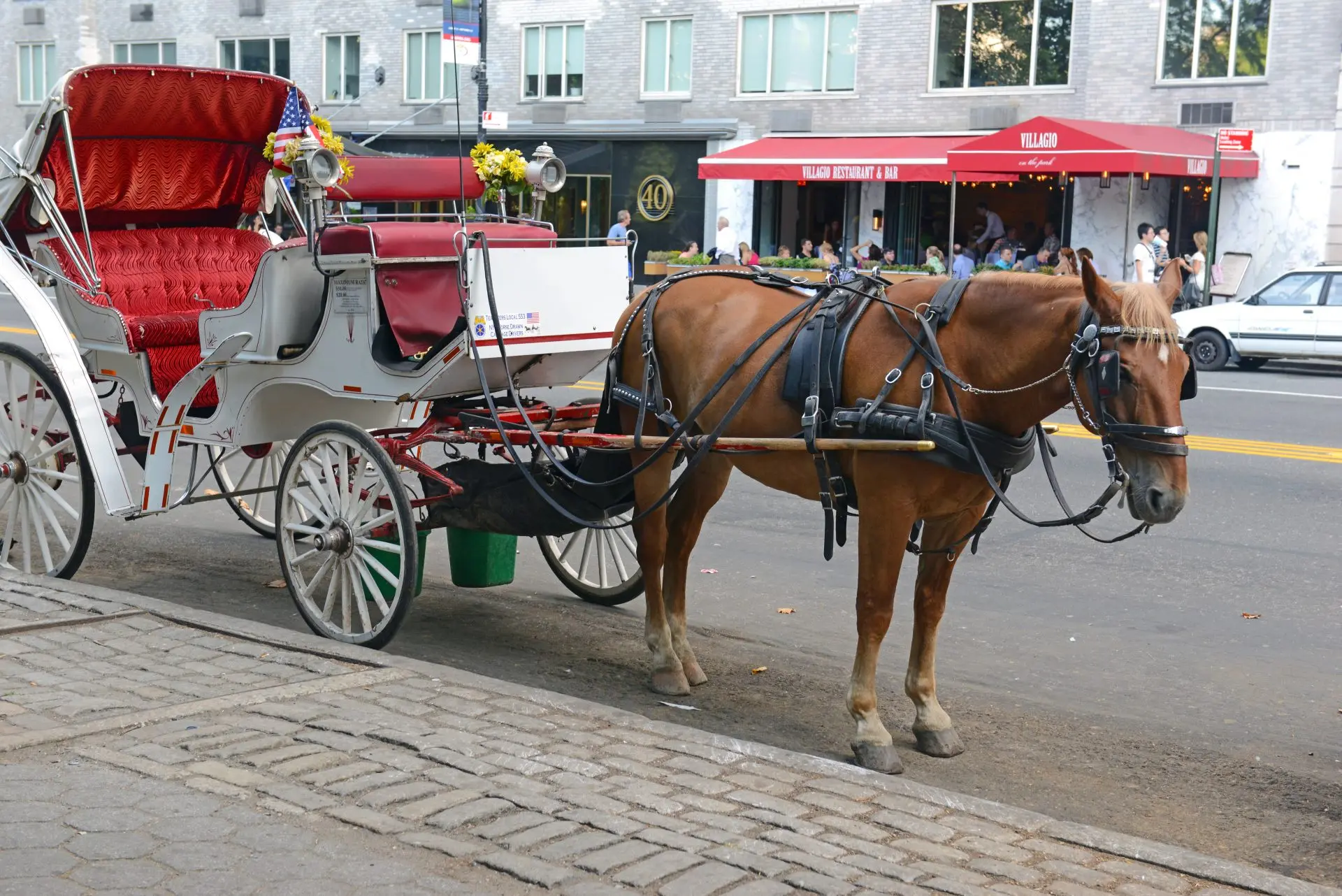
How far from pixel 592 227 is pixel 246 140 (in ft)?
88.4

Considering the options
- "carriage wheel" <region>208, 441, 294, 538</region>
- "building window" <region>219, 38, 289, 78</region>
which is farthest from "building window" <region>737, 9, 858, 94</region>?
"carriage wheel" <region>208, 441, 294, 538</region>

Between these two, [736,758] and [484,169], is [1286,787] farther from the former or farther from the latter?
[484,169]

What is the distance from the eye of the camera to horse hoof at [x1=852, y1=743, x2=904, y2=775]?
5570mm

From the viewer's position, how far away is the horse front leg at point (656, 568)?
6.58 meters

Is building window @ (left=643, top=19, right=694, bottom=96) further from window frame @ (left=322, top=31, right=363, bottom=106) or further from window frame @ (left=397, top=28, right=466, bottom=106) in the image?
window frame @ (left=322, top=31, right=363, bottom=106)

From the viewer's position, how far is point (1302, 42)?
25609 millimetres

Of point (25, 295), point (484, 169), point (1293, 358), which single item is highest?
point (484, 169)

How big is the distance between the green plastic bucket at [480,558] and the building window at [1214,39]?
22.6 meters

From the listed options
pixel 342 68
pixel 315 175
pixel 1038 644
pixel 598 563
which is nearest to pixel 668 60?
pixel 342 68

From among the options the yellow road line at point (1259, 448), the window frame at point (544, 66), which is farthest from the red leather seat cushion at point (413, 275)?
the window frame at point (544, 66)

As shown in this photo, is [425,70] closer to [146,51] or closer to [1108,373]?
[146,51]

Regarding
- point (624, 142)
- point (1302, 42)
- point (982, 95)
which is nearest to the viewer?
point (1302, 42)

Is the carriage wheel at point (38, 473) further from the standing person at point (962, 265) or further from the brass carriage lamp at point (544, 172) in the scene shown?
the standing person at point (962, 265)

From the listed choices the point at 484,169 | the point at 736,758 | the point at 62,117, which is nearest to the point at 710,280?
the point at 484,169
